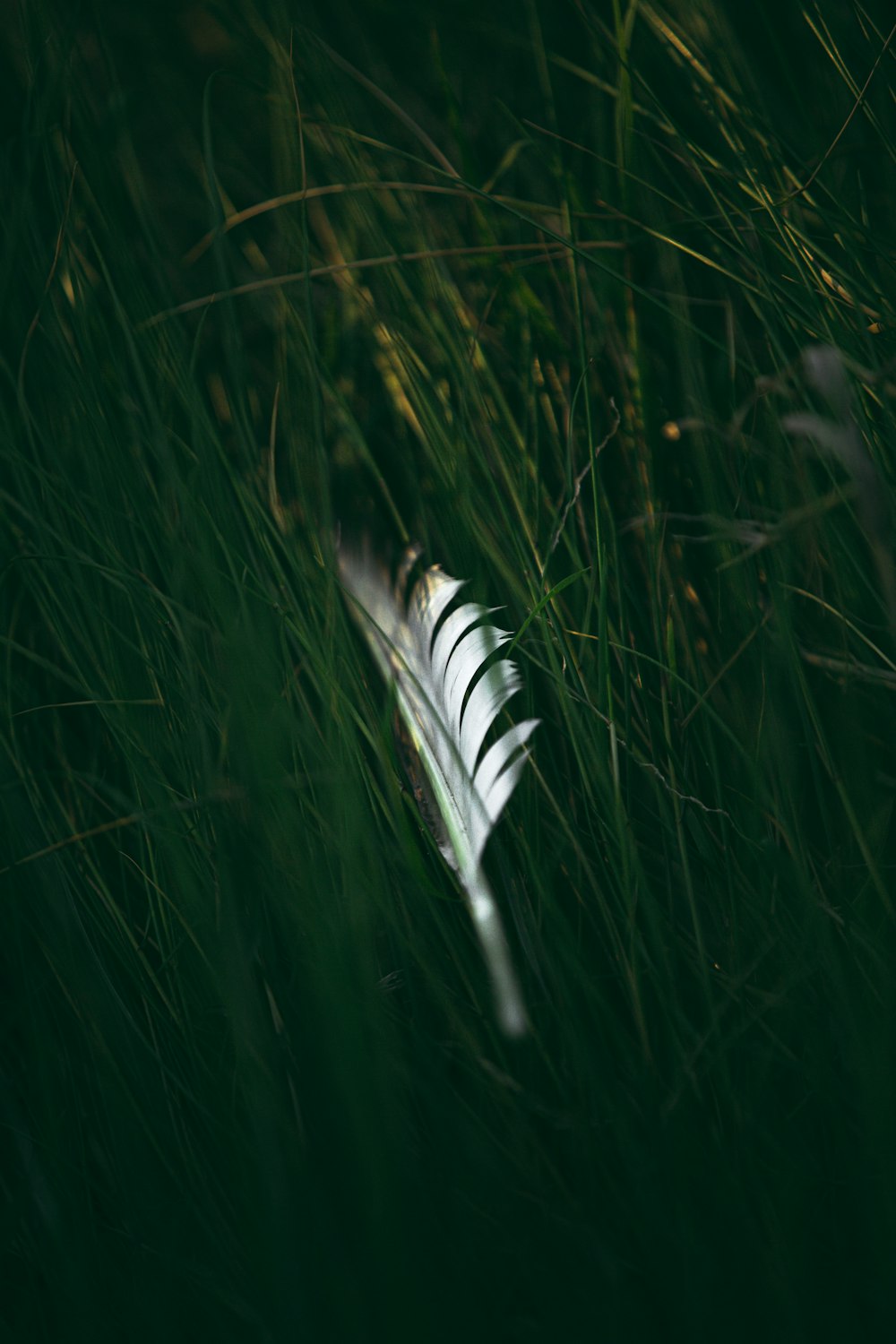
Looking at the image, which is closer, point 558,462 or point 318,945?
point 318,945

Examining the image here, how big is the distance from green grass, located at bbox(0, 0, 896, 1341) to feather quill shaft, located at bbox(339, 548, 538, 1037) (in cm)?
3

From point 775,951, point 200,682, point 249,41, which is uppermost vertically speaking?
point 249,41

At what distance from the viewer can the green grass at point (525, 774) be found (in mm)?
550

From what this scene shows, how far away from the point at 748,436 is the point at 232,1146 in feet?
2.40

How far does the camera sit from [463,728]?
703 millimetres

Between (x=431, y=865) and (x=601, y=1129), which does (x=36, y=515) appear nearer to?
(x=431, y=865)

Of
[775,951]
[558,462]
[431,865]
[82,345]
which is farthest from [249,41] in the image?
[775,951]

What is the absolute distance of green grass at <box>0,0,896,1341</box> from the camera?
55 centimetres

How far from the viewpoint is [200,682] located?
779mm

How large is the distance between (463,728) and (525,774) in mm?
65

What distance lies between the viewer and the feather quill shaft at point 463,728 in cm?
65

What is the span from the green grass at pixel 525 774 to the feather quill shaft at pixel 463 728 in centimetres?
3

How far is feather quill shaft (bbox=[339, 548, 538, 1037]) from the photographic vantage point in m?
0.65

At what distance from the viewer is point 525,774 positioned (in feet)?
2.38
